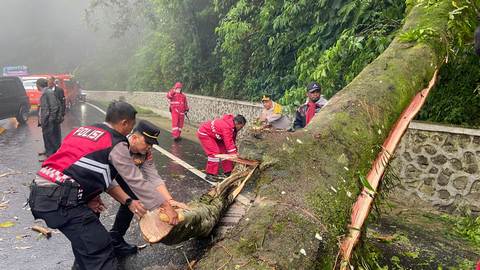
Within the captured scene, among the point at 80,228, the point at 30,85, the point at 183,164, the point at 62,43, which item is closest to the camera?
the point at 80,228

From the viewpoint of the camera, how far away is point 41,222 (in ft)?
16.3

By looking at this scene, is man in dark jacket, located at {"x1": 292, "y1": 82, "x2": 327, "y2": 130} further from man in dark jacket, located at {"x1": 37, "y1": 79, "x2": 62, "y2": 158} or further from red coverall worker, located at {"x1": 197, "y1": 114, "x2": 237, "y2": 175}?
man in dark jacket, located at {"x1": 37, "y1": 79, "x2": 62, "y2": 158}

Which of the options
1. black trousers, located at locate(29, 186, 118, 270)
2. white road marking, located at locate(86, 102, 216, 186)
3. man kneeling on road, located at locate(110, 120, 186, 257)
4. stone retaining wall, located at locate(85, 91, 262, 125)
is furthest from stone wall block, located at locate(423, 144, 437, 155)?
stone retaining wall, located at locate(85, 91, 262, 125)

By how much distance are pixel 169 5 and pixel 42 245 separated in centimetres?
1407

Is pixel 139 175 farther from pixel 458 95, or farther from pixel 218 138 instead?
pixel 458 95

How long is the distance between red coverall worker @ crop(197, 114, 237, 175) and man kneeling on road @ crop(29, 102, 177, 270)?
3414 millimetres

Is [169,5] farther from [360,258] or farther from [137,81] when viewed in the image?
[360,258]

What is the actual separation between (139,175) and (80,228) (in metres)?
0.57

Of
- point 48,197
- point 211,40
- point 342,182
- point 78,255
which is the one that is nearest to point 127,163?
point 48,197

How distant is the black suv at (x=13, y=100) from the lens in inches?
507

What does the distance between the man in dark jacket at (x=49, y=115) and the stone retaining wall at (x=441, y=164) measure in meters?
6.40

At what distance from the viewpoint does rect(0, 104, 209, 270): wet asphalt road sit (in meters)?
3.92

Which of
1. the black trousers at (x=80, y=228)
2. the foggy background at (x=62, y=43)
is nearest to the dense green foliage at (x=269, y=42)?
the black trousers at (x=80, y=228)

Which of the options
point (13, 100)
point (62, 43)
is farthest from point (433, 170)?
point (62, 43)
